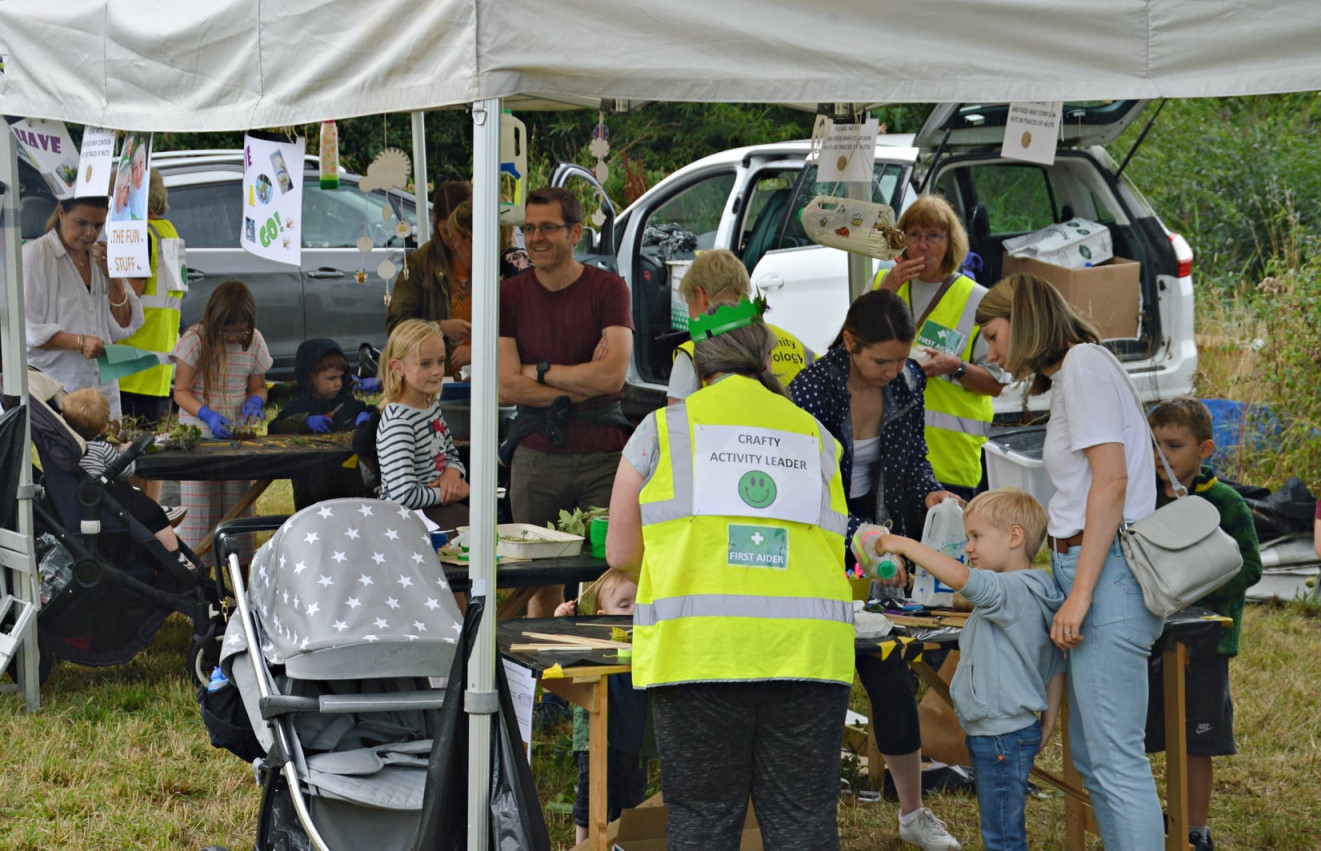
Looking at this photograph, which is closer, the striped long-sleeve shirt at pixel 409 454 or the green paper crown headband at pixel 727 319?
the green paper crown headband at pixel 727 319

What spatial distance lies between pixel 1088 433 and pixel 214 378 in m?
3.99

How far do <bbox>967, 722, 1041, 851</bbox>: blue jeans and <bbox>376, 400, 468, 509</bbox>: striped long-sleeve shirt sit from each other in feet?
6.26

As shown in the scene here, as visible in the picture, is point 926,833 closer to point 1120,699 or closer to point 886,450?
point 1120,699

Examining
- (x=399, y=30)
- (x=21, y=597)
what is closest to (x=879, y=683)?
(x=399, y=30)

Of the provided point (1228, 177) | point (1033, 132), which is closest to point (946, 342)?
point (1033, 132)

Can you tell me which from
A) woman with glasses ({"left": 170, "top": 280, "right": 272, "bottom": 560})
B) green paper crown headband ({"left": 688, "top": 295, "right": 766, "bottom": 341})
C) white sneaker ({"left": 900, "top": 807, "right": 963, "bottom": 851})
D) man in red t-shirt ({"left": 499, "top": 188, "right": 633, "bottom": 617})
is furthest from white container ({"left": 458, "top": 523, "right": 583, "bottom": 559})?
woman with glasses ({"left": 170, "top": 280, "right": 272, "bottom": 560})

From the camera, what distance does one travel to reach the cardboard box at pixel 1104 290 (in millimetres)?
7047

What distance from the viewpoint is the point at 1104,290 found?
7121mm

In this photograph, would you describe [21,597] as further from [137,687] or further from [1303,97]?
[1303,97]

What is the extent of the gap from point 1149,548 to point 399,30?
199cm

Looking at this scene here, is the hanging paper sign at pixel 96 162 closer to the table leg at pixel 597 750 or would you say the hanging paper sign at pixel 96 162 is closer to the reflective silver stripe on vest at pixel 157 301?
the reflective silver stripe on vest at pixel 157 301

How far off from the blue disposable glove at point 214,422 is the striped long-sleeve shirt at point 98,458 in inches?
20.6

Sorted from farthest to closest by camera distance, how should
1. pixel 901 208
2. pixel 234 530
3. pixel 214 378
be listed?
pixel 901 208, pixel 214 378, pixel 234 530

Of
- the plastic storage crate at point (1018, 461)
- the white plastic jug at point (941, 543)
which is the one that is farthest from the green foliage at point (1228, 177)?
the white plastic jug at point (941, 543)
